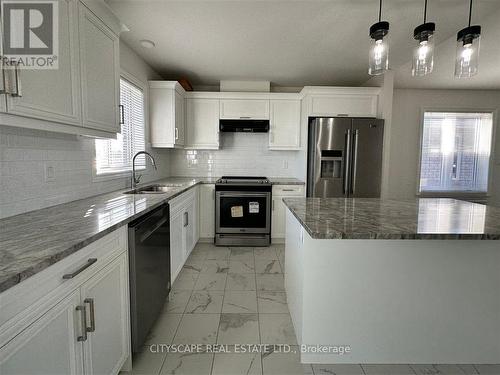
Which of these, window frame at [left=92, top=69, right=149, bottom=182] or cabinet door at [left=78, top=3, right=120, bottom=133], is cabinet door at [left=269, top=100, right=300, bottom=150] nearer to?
window frame at [left=92, top=69, right=149, bottom=182]

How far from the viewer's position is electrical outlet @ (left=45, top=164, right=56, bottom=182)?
1.65 metres

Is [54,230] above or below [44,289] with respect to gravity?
above

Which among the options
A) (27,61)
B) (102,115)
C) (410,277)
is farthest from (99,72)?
(410,277)

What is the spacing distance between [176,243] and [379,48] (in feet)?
7.64

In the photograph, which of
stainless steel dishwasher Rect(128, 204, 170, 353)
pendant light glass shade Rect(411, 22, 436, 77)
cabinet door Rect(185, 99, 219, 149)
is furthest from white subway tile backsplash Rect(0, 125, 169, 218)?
pendant light glass shade Rect(411, 22, 436, 77)

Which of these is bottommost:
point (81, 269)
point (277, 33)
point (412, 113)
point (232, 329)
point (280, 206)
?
point (232, 329)

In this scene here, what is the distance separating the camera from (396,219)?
148 cm

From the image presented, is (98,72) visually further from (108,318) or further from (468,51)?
(468,51)

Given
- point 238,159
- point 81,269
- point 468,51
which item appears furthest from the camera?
point 238,159

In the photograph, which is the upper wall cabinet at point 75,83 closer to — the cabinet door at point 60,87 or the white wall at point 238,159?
the cabinet door at point 60,87

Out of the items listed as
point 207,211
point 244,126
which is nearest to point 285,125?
A: point 244,126

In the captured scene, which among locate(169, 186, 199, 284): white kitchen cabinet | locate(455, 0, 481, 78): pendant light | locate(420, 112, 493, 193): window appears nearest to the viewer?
locate(455, 0, 481, 78): pendant light

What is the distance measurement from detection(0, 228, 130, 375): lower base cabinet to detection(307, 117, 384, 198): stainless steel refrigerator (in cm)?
272

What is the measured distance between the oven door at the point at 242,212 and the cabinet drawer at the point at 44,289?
2.41 m
